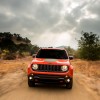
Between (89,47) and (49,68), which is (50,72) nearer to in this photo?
(49,68)

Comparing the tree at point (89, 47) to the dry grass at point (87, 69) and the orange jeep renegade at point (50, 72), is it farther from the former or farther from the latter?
the orange jeep renegade at point (50, 72)

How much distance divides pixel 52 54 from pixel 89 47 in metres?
23.0

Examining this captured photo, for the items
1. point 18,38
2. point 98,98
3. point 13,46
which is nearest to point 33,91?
point 98,98

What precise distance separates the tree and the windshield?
71.0ft

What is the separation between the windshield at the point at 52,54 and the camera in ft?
44.2

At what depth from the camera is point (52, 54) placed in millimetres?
13672

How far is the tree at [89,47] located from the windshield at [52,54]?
71.0 ft

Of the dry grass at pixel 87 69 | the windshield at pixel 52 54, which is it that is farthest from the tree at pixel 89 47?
the windshield at pixel 52 54

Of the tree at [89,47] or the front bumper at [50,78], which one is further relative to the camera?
the tree at [89,47]

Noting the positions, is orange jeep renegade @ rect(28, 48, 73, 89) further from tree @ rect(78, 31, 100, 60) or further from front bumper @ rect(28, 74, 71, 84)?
tree @ rect(78, 31, 100, 60)

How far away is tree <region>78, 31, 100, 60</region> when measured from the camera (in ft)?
115

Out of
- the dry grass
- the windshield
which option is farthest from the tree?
the windshield

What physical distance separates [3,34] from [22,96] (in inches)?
1651

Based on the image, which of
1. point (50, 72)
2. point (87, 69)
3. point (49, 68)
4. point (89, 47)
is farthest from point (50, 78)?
point (89, 47)
